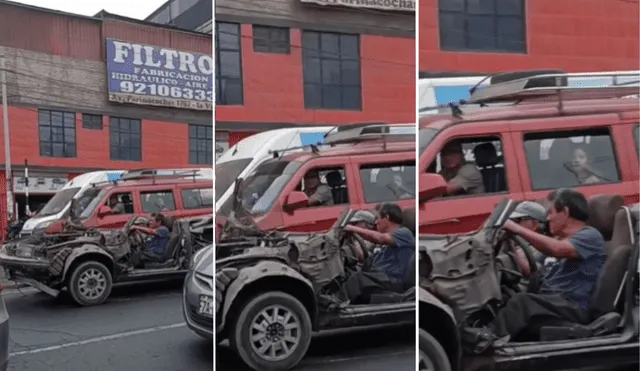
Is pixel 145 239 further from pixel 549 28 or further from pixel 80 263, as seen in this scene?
pixel 549 28

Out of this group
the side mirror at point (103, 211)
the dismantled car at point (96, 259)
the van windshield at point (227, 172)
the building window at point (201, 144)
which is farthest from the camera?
the side mirror at point (103, 211)

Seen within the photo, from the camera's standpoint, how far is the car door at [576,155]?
67.7 inches

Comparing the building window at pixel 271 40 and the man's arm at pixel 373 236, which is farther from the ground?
the building window at pixel 271 40

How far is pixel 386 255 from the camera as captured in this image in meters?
1.98

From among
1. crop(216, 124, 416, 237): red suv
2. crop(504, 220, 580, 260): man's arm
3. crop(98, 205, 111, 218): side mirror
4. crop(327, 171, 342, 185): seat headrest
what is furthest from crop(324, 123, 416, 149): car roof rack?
crop(98, 205, 111, 218): side mirror

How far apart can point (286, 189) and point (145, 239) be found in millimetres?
961

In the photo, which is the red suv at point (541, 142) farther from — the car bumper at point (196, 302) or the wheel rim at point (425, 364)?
the car bumper at point (196, 302)

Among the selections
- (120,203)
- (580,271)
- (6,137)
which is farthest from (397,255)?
(6,137)

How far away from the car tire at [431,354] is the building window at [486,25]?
0.96m

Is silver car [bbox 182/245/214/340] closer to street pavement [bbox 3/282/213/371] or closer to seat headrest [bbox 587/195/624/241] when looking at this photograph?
street pavement [bbox 3/282/213/371]

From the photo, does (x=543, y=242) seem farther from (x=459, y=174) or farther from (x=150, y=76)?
(x=150, y=76)

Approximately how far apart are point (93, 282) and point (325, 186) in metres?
1.43

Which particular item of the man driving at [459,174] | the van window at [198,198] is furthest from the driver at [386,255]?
the van window at [198,198]

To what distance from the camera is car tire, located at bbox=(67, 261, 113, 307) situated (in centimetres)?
277
